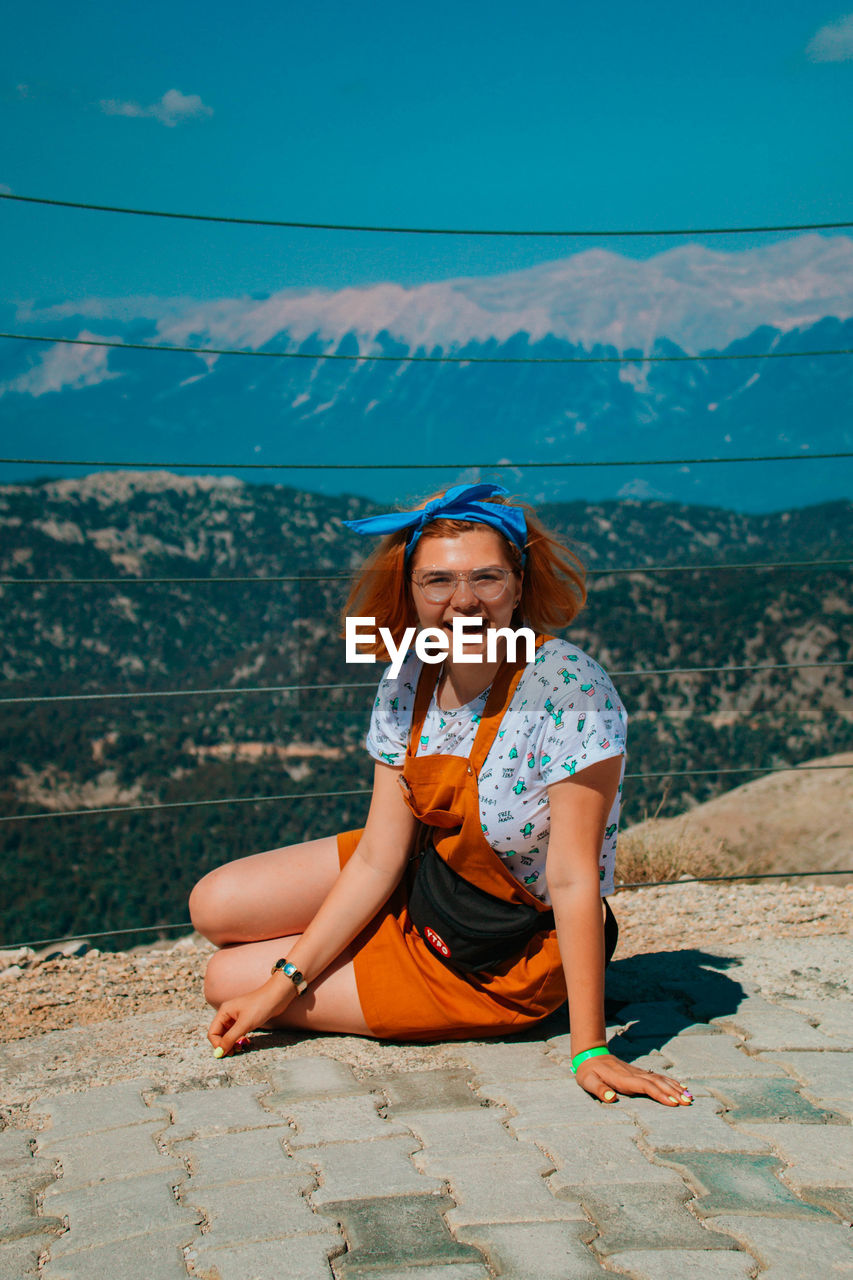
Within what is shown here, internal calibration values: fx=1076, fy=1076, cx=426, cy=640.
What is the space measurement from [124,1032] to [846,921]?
191 cm

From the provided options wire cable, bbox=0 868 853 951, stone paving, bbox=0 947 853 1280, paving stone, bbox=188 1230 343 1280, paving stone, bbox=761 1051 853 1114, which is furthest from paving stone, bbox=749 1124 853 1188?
wire cable, bbox=0 868 853 951

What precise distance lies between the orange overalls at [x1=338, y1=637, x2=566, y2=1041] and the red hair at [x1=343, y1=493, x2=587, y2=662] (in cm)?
13

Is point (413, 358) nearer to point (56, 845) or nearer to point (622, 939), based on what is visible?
point (622, 939)

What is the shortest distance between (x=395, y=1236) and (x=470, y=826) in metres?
0.70

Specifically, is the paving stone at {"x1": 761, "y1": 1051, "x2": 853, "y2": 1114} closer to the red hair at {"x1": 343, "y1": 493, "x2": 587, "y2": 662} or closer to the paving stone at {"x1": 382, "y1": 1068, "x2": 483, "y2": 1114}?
the paving stone at {"x1": 382, "y1": 1068, "x2": 483, "y2": 1114}

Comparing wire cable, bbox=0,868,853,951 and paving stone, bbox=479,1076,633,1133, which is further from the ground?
paving stone, bbox=479,1076,633,1133

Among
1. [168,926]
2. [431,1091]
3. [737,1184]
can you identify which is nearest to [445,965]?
[431,1091]

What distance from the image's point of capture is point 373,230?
3.70 m

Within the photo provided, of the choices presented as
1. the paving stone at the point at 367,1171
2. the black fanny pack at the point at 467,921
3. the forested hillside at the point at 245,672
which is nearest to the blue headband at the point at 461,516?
the black fanny pack at the point at 467,921

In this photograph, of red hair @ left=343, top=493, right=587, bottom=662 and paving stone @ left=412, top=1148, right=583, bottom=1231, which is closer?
paving stone @ left=412, top=1148, right=583, bottom=1231

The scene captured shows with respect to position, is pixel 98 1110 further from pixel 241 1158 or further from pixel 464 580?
pixel 464 580

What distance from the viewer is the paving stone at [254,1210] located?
4.28 ft

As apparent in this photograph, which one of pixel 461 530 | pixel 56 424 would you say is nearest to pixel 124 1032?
pixel 461 530

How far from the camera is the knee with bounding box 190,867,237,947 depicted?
6.98 ft
